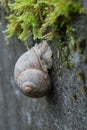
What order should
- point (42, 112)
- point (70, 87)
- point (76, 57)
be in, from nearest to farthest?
point (76, 57) → point (70, 87) → point (42, 112)

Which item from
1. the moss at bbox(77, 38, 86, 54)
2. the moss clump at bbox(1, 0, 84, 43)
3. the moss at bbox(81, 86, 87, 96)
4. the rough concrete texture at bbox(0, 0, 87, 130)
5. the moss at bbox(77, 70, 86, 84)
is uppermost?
the moss clump at bbox(1, 0, 84, 43)

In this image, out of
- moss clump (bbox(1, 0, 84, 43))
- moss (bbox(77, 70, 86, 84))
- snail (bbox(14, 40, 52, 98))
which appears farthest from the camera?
snail (bbox(14, 40, 52, 98))

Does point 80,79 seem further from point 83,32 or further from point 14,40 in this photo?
point 14,40

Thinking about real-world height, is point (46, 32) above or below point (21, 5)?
below

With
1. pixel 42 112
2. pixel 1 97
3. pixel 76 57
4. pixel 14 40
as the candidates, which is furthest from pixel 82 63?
pixel 1 97

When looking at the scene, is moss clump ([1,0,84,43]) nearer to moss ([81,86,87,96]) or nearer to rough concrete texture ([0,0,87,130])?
rough concrete texture ([0,0,87,130])

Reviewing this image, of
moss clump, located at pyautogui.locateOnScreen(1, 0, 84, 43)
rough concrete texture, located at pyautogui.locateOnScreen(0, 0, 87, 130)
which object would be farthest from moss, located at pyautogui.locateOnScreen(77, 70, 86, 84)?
moss clump, located at pyautogui.locateOnScreen(1, 0, 84, 43)
